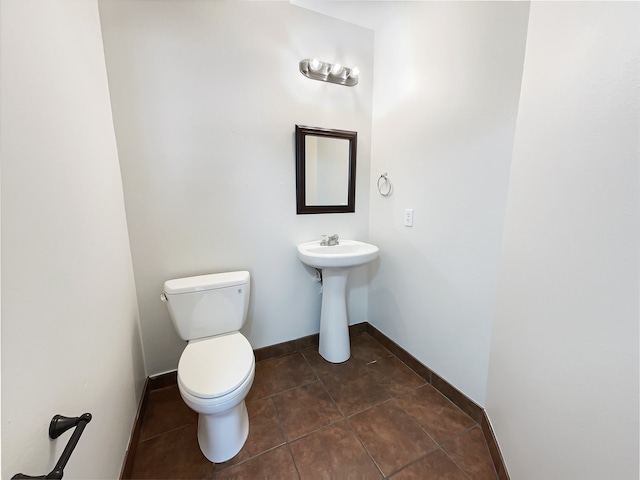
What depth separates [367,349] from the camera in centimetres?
207

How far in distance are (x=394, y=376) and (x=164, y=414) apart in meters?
1.43

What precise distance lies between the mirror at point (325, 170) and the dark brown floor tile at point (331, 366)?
1.10 metres

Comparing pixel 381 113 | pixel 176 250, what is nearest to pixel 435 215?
pixel 381 113

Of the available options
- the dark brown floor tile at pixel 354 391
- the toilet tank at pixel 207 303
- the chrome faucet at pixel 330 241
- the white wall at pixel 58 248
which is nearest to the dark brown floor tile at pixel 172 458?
the white wall at pixel 58 248

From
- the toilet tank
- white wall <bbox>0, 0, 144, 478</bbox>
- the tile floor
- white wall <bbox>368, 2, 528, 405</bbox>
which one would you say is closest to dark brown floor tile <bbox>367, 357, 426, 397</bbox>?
the tile floor

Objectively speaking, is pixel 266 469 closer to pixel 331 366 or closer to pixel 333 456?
pixel 333 456

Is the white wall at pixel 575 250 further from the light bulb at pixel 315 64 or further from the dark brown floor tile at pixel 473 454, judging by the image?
the light bulb at pixel 315 64

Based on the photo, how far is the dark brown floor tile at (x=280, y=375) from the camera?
165 centimetres

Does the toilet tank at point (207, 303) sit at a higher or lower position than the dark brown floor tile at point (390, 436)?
higher

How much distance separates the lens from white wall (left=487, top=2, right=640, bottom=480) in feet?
1.96

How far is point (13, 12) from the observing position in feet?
2.02

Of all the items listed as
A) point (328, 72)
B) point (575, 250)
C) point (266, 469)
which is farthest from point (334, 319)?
point (328, 72)

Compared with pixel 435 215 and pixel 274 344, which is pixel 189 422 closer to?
pixel 274 344

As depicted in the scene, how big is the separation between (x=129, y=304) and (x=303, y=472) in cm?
118
